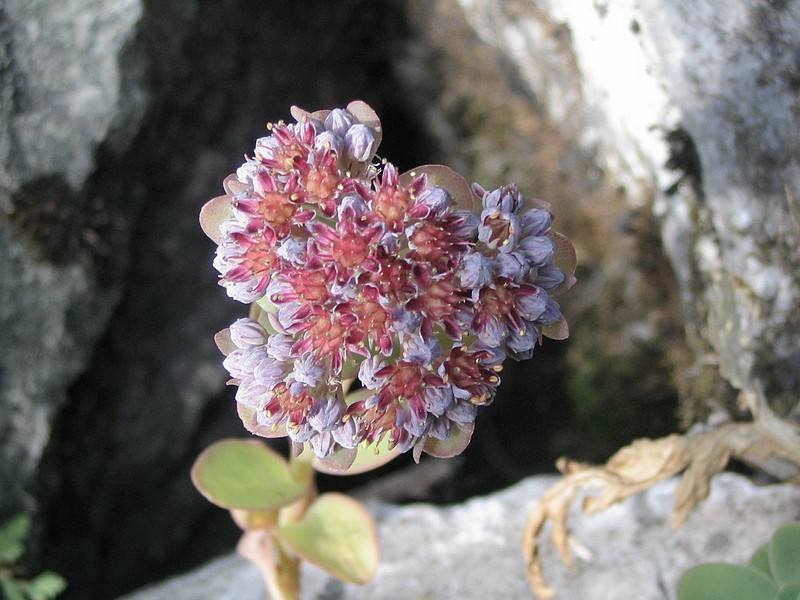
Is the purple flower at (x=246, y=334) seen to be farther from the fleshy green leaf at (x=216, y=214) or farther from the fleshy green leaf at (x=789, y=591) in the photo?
the fleshy green leaf at (x=789, y=591)

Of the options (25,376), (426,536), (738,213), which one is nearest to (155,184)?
(25,376)

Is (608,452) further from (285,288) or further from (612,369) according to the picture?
(285,288)

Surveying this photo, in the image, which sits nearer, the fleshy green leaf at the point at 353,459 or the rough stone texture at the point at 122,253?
the fleshy green leaf at the point at 353,459

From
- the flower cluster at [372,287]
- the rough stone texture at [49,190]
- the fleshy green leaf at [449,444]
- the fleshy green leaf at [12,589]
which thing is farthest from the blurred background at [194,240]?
the fleshy green leaf at [449,444]

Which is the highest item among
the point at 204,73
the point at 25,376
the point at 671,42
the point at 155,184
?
the point at 671,42

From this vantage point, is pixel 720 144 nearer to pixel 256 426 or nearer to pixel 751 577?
pixel 751 577

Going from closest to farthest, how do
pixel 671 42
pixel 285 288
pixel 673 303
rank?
pixel 285 288
pixel 671 42
pixel 673 303
